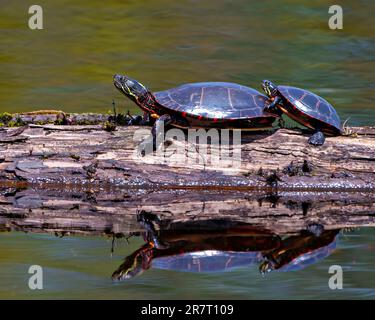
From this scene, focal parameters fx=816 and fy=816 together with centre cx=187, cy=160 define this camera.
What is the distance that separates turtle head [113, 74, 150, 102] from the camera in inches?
290

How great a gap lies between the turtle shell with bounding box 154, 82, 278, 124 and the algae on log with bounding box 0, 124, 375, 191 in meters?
0.26

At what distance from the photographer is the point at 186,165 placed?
6957mm

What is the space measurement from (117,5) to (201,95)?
647cm

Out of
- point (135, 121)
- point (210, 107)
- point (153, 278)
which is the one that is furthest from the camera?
point (135, 121)

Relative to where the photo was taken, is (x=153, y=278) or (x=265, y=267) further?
(x=265, y=267)

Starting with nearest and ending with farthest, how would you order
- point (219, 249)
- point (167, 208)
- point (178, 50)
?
point (219, 249) < point (167, 208) < point (178, 50)

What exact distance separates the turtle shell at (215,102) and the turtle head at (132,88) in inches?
5.7

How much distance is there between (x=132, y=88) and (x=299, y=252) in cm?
288

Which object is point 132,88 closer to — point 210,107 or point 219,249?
point 210,107

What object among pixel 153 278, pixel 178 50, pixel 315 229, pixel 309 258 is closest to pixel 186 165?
pixel 315 229

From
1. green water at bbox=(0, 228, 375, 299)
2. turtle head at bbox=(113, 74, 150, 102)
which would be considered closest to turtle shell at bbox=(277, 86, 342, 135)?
turtle head at bbox=(113, 74, 150, 102)

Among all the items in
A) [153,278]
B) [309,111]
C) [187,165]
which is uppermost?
[309,111]
